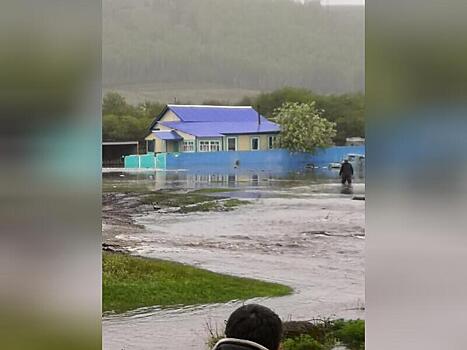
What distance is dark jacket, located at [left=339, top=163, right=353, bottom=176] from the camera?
2.08m

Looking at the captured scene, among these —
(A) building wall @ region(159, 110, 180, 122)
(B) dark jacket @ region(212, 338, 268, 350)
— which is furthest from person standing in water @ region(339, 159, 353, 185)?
(B) dark jacket @ region(212, 338, 268, 350)

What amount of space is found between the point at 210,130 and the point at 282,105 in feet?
0.88

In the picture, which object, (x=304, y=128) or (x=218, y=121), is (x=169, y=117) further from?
(x=304, y=128)

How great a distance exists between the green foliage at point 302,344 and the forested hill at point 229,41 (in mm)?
861

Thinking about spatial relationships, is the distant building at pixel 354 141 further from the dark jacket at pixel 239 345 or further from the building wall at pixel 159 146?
the dark jacket at pixel 239 345

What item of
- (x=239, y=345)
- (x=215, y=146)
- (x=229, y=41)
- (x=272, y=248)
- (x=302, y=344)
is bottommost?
(x=302, y=344)

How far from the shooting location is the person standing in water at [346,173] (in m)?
2.09

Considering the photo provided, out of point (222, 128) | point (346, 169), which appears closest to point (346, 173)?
point (346, 169)

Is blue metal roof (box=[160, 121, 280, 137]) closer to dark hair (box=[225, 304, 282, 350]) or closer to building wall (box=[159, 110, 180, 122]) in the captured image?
building wall (box=[159, 110, 180, 122])

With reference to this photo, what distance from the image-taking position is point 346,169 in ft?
6.85
